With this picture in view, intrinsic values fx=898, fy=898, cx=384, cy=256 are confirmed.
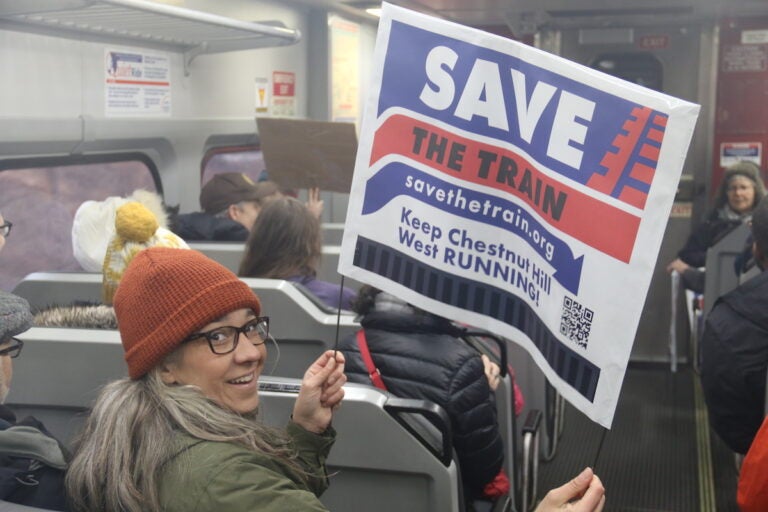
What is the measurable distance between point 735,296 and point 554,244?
1.53 metres

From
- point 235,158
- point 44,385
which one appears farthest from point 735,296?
point 235,158

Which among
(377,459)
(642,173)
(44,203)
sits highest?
(642,173)

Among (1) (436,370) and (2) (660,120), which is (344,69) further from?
(2) (660,120)

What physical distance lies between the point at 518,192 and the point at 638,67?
513 cm

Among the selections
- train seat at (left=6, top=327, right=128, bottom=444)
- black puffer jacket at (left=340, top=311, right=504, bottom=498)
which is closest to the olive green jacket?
black puffer jacket at (left=340, top=311, right=504, bottom=498)

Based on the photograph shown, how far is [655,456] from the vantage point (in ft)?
15.8

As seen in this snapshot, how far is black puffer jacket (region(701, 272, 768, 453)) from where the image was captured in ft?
9.62

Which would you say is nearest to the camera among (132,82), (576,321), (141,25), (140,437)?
(140,437)

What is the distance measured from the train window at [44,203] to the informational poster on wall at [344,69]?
274cm

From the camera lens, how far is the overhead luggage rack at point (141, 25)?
361 centimetres

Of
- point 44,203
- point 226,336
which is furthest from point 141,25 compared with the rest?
point 226,336

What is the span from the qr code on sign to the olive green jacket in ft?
1.88

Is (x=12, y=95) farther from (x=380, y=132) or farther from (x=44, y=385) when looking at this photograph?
(x=380, y=132)

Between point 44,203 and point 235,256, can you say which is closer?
point 44,203
